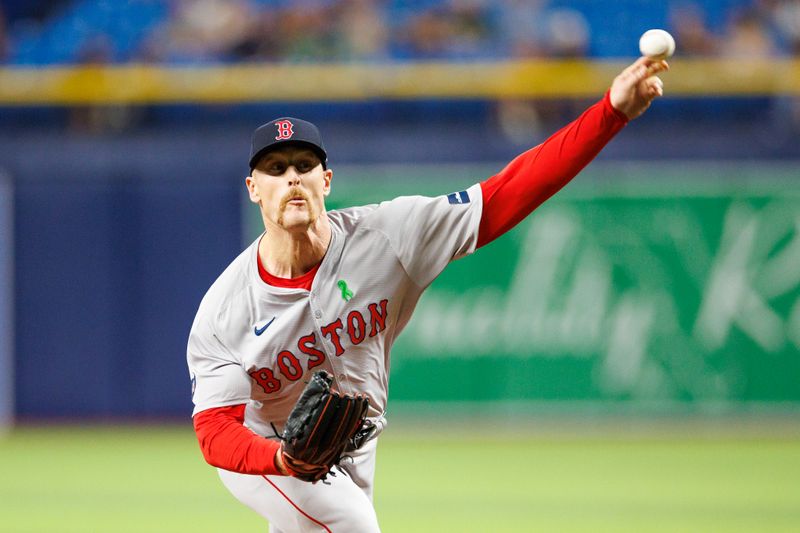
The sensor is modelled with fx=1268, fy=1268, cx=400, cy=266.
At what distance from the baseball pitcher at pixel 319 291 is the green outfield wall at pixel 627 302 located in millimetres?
6686

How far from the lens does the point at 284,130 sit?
4383 millimetres

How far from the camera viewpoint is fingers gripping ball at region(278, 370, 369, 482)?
3930 millimetres

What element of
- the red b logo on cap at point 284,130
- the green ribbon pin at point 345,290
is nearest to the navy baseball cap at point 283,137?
the red b logo on cap at point 284,130

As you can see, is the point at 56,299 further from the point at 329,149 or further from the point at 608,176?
the point at 608,176

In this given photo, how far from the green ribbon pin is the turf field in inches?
116

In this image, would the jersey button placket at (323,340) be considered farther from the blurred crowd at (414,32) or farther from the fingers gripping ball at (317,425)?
the blurred crowd at (414,32)

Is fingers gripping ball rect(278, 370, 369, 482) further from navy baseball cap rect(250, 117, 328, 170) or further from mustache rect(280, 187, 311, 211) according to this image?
navy baseball cap rect(250, 117, 328, 170)

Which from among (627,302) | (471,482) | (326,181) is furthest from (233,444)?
(627,302)

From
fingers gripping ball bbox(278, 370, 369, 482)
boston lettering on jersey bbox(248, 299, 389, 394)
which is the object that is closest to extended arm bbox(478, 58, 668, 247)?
boston lettering on jersey bbox(248, 299, 389, 394)

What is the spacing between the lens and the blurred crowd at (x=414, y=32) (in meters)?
12.5

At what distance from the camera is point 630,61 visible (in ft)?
40.7

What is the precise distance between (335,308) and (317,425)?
67 cm

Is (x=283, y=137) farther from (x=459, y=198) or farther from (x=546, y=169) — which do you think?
(x=546, y=169)

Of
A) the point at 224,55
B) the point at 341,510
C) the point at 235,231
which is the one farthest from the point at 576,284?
the point at 341,510
